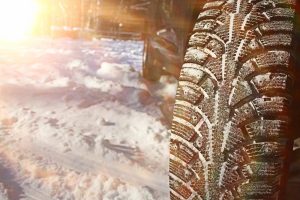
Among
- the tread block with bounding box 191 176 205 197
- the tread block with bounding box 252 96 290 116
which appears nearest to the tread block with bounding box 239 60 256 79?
the tread block with bounding box 252 96 290 116

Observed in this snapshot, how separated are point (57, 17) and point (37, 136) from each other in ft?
22.8

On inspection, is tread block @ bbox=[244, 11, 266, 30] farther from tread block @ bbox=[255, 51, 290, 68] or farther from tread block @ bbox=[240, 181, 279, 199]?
tread block @ bbox=[240, 181, 279, 199]

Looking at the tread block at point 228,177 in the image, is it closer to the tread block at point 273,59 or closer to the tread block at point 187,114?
the tread block at point 187,114

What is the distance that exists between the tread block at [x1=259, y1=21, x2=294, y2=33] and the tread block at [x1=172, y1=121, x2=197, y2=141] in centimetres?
47

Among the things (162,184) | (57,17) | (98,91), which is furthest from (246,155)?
(57,17)

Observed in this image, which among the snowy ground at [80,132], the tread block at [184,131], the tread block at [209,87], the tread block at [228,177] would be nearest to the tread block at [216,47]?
the tread block at [209,87]

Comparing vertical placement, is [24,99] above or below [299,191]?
below

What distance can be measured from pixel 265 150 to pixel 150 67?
418cm

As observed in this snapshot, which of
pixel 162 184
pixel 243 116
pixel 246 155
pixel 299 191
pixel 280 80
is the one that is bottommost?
pixel 162 184

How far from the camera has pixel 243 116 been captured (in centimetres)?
150

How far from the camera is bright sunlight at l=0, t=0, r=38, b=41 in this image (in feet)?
34.2

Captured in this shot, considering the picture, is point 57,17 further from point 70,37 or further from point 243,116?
point 243,116

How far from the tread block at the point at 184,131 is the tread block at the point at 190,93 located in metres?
0.11

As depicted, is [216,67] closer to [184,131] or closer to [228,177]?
[184,131]
